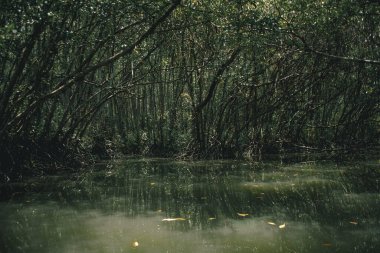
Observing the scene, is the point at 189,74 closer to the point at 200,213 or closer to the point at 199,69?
the point at 199,69

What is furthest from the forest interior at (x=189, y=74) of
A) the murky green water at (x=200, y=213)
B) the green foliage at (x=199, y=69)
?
the murky green water at (x=200, y=213)

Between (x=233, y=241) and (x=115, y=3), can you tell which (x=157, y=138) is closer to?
(x=115, y=3)

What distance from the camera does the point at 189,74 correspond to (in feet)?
43.9

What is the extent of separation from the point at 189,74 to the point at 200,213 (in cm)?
843

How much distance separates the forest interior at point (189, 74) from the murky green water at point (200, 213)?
79.1 inches

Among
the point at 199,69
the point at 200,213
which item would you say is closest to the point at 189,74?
the point at 199,69

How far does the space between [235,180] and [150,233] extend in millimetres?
3849

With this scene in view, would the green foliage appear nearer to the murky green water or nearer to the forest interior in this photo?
the forest interior

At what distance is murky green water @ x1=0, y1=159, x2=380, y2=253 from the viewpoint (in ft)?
13.2

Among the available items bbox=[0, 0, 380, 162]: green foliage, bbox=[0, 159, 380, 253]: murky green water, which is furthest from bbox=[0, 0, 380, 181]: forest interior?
bbox=[0, 159, 380, 253]: murky green water

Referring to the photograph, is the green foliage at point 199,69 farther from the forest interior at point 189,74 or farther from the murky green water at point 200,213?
the murky green water at point 200,213

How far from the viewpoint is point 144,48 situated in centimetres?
1186

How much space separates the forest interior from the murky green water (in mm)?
2009

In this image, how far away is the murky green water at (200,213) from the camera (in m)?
4.04
